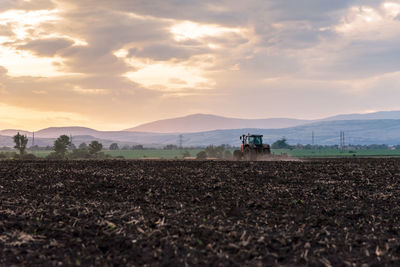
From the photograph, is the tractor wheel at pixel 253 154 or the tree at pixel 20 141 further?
the tree at pixel 20 141

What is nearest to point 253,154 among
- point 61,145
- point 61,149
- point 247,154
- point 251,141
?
point 247,154

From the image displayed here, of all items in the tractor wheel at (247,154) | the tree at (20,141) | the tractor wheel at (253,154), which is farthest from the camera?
the tree at (20,141)

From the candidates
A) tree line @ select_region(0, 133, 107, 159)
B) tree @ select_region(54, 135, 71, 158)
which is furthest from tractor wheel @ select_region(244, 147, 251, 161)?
tree @ select_region(54, 135, 71, 158)

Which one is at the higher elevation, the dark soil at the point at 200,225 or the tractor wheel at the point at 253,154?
the tractor wheel at the point at 253,154

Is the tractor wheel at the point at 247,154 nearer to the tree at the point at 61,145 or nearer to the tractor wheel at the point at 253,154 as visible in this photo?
the tractor wheel at the point at 253,154

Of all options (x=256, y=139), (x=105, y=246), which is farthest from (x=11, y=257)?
(x=256, y=139)

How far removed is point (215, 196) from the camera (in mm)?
20547

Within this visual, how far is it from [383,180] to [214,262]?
68.7 feet

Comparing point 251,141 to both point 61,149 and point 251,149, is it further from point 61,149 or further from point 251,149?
point 61,149

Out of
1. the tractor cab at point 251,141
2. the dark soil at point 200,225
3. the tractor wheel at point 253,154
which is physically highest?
the tractor cab at point 251,141

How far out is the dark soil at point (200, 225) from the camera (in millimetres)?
11422

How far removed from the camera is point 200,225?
14.1 metres

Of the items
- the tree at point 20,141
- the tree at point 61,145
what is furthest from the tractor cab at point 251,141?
the tree at point 20,141

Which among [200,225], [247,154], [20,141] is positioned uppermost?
[20,141]
